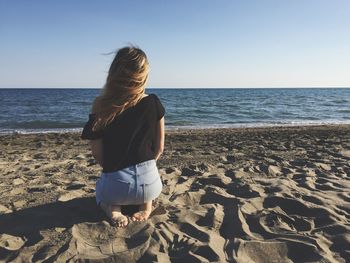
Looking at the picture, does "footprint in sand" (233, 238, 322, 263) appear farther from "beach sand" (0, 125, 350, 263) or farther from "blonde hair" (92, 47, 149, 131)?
"blonde hair" (92, 47, 149, 131)

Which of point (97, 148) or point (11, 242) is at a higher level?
point (97, 148)

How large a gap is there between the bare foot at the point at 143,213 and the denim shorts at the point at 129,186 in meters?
0.08

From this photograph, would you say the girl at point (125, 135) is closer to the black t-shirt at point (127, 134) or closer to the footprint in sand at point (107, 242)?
the black t-shirt at point (127, 134)

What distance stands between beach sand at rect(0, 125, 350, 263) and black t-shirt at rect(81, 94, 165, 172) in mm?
570

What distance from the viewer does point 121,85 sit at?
344cm

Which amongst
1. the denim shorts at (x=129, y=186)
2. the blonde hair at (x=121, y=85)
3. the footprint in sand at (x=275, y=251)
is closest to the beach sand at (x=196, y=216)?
the footprint in sand at (x=275, y=251)

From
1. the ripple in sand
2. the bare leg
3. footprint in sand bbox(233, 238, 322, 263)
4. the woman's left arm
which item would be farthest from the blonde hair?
footprint in sand bbox(233, 238, 322, 263)

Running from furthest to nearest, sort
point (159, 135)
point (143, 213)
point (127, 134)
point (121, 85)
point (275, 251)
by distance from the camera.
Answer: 1. point (159, 135)
2. point (143, 213)
3. point (127, 134)
4. point (121, 85)
5. point (275, 251)

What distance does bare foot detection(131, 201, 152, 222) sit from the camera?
3.65 m

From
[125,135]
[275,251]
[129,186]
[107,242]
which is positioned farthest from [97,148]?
[275,251]

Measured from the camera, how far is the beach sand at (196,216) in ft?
10.1

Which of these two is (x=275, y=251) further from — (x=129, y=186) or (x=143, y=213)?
(x=129, y=186)

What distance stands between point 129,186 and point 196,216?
2.35 feet

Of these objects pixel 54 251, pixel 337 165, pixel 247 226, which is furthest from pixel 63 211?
pixel 337 165
